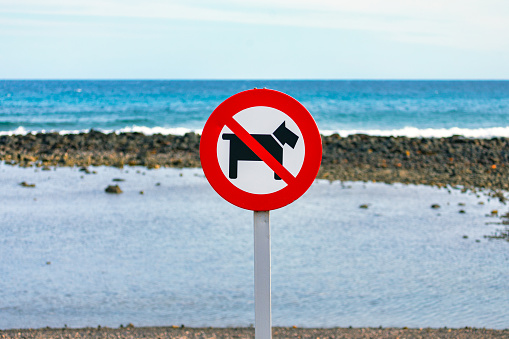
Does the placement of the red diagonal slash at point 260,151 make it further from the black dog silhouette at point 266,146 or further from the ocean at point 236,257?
the ocean at point 236,257

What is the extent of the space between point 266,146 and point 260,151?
4 cm

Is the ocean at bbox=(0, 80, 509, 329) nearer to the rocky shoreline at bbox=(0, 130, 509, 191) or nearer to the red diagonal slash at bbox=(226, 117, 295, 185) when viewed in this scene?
the rocky shoreline at bbox=(0, 130, 509, 191)

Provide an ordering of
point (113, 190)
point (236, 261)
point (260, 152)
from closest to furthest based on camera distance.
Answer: point (260, 152) → point (236, 261) → point (113, 190)

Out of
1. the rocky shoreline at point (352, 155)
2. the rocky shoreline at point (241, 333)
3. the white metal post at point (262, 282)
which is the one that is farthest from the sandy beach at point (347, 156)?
the white metal post at point (262, 282)

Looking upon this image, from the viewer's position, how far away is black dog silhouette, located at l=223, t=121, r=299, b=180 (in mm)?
2578

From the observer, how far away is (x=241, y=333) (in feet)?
14.6

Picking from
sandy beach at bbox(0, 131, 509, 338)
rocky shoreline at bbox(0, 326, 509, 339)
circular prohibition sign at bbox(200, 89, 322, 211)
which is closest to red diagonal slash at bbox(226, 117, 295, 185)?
circular prohibition sign at bbox(200, 89, 322, 211)

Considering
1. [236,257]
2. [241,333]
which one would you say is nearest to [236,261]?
[236,257]

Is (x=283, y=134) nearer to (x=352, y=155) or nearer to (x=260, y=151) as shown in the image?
(x=260, y=151)

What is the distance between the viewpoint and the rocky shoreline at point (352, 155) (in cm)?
1262

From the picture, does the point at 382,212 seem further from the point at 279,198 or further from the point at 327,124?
the point at 327,124

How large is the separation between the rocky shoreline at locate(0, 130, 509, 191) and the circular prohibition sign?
9702 mm

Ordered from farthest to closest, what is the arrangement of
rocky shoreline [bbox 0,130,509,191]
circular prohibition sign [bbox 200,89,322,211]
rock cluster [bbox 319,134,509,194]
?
rocky shoreline [bbox 0,130,509,191]
rock cluster [bbox 319,134,509,194]
circular prohibition sign [bbox 200,89,322,211]

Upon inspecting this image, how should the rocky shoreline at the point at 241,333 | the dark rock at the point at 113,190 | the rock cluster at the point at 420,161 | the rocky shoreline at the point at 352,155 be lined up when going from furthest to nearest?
the rocky shoreline at the point at 352,155, the rock cluster at the point at 420,161, the dark rock at the point at 113,190, the rocky shoreline at the point at 241,333
